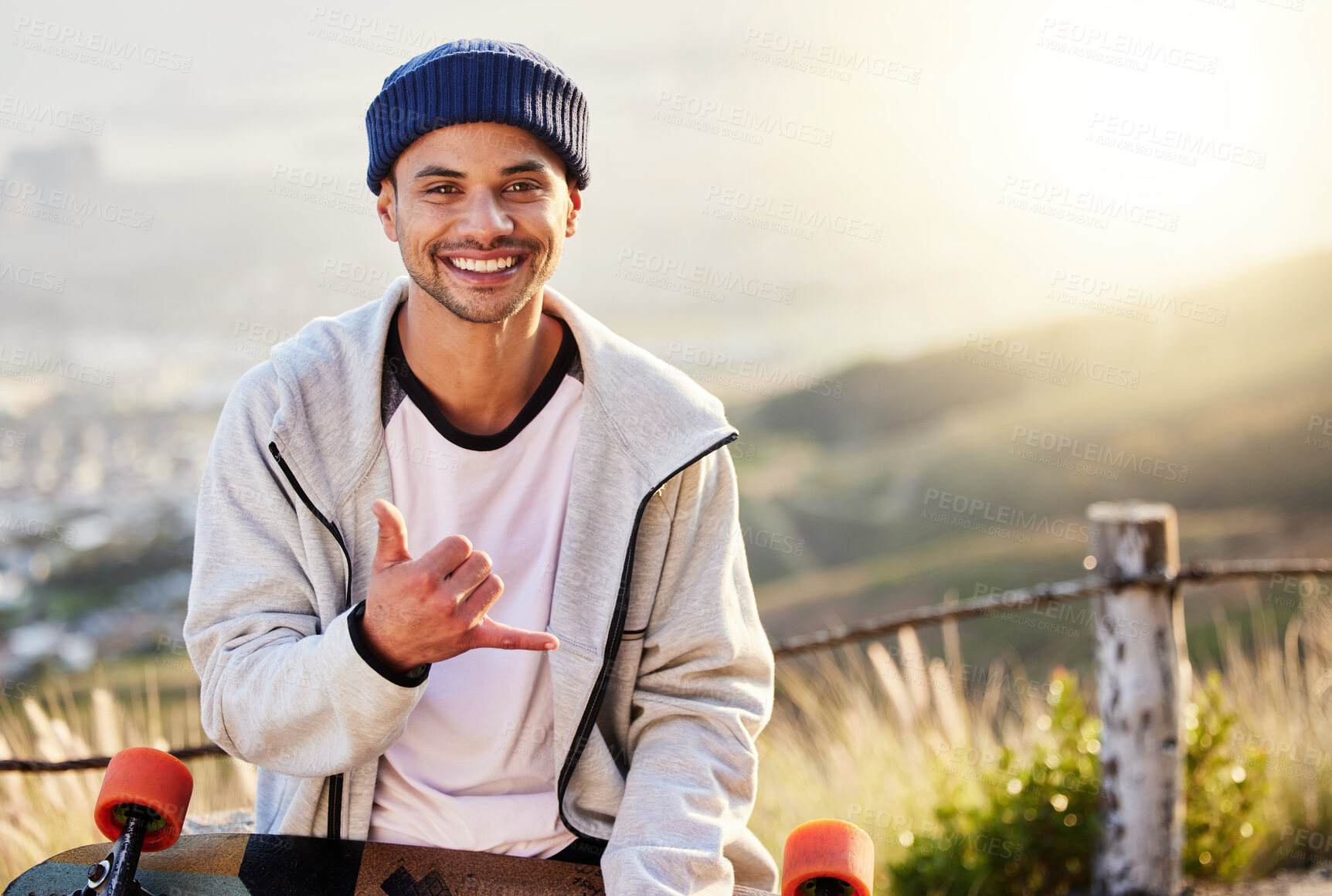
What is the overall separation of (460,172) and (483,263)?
0.17 m

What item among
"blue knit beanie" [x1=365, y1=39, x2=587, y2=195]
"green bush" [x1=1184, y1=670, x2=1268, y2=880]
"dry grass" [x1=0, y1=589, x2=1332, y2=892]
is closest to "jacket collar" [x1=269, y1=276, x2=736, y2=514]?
"blue knit beanie" [x1=365, y1=39, x2=587, y2=195]

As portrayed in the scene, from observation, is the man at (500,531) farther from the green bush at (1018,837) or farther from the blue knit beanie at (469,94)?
the green bush at (1018,837)

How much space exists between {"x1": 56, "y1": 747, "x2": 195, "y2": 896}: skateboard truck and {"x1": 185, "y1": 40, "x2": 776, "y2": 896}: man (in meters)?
0.13

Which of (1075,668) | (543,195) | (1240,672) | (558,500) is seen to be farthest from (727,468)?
(1075,668)

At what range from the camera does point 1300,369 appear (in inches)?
794

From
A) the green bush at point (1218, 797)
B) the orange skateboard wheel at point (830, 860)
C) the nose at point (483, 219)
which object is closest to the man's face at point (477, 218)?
the nose at point (483, 219)

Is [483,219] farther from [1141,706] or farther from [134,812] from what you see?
[1141,706]

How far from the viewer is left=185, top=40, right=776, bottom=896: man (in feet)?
6.16

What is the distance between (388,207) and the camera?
7.06 feet

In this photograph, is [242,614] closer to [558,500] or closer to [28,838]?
[558,500]

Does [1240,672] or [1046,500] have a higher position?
[1046,500]

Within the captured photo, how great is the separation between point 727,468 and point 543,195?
65 cm

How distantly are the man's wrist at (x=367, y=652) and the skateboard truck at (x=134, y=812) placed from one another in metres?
0.41

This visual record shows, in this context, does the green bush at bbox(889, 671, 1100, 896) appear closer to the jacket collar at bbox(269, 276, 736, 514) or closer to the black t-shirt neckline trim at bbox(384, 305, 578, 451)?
the jacket collar at bbox(269, 276, 736, 514)
